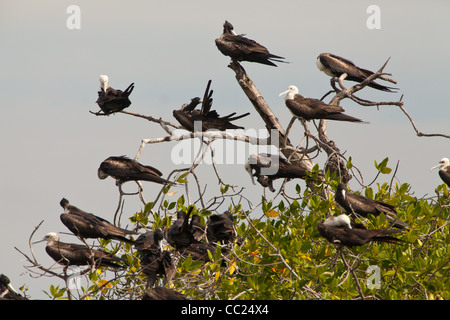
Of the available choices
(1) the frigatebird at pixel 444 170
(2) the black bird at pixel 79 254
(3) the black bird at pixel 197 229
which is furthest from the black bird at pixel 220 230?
(1) the frigatebird at pixel 444 170

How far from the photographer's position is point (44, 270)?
524 cm

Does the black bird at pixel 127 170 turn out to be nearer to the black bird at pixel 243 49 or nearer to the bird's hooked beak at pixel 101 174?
the bird's hooked beak at pixel 101 174

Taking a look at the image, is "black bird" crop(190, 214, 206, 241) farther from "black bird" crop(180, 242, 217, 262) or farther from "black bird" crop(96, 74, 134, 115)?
"black bird" crop(96, 74, 134, 115)

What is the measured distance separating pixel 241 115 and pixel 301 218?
2224mm

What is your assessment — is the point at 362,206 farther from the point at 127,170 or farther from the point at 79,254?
the point at 127,170

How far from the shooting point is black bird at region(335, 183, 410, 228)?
17.5ft

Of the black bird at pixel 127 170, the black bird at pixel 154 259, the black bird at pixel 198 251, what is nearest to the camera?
the black bird at pixel 154 259

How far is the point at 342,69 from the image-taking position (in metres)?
8.29

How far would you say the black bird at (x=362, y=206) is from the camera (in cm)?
533

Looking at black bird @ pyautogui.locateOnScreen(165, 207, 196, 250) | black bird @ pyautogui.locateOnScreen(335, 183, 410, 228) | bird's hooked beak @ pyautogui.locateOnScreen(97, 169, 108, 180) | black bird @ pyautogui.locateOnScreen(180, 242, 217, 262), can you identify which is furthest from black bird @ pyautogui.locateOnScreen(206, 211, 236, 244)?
bird's hooked beak @ pyautogui.locateOnScreen(97, 169, 108, 180)

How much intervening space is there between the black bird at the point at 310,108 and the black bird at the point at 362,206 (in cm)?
200

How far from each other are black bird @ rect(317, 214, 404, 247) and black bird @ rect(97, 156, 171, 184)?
2539 millimetres
